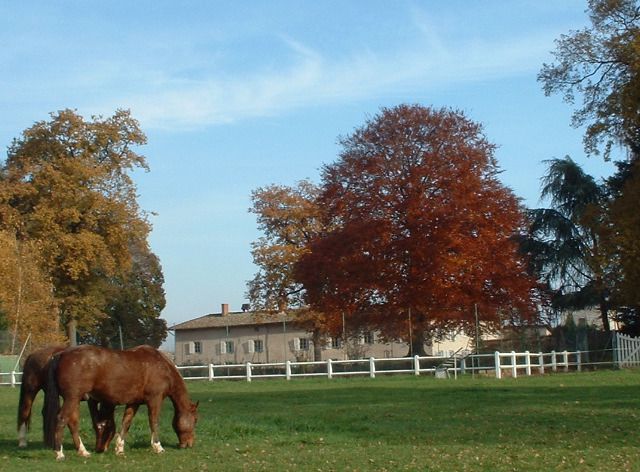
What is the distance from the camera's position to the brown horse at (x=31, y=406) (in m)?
13.5

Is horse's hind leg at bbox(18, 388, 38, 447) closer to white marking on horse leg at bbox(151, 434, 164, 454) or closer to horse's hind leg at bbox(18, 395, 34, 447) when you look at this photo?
horse's hind leg at bbox(18, 395, 34, 447)

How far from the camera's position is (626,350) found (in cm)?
3994

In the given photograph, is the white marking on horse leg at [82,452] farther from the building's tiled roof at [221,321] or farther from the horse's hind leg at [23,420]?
the building's tiled roof at [221,321]

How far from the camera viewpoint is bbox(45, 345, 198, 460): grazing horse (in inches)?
499

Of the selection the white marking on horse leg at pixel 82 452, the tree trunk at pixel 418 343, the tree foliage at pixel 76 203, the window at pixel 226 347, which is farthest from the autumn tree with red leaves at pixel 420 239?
the window at pixel 226 347

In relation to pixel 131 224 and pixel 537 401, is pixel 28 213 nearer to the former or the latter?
pixel 131 224

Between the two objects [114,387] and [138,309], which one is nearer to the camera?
[114,387]

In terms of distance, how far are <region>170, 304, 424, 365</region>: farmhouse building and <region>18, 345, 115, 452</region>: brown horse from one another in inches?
1911

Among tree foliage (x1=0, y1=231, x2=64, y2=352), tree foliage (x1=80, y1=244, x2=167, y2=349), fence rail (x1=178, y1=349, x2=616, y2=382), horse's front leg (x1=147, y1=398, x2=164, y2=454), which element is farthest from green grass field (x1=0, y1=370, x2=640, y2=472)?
tree foliage (x1=80, y1=244, x2=167, y2=349)

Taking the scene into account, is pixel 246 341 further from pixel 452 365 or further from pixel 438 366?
pixel 438 366

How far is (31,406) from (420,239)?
1231 inches

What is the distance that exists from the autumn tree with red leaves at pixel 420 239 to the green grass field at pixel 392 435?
61.0ft

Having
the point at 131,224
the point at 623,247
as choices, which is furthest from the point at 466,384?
the point at 131,224

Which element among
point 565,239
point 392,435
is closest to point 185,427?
point 392,435
